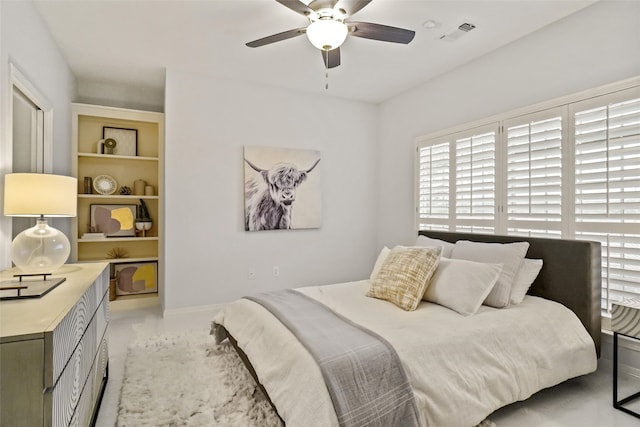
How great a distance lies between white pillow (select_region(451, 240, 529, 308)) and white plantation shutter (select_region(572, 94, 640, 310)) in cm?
51

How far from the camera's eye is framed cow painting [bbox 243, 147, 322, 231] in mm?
4234

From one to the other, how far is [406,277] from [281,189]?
2.35 m

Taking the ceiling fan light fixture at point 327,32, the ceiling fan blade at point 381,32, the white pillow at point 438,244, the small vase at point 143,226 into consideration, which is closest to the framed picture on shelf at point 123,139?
the small vase at point 143,226

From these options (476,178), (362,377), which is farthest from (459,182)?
(362,377)

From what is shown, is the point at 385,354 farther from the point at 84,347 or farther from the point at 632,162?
the point at 632,162

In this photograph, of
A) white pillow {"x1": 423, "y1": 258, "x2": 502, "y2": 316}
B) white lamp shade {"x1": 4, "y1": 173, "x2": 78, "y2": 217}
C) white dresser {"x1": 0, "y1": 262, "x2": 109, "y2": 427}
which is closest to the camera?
white dresser {"x1": 0, "y1": 262, "x2": 109, "y2": 427}

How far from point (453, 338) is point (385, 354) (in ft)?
1.53

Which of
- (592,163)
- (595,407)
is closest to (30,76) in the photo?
(592,163)

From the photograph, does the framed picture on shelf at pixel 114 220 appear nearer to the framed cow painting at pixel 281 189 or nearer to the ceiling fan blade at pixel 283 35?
the framed cow painting at pixel 281 189

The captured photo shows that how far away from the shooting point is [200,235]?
3998 mm

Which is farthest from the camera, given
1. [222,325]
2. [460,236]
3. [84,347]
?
[460,236]

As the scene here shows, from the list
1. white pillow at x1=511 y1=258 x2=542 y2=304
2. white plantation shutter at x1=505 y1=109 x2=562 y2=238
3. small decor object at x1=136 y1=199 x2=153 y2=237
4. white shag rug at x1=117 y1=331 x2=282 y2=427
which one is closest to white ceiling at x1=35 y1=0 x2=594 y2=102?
white plantation shutter at x1=505 y1=109 x2=562 y2=238

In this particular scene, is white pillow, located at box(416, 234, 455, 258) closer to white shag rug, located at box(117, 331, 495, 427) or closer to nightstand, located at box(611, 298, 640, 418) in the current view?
nightstand, located at box(611, 298, 640, 418)

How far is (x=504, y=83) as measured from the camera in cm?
330
